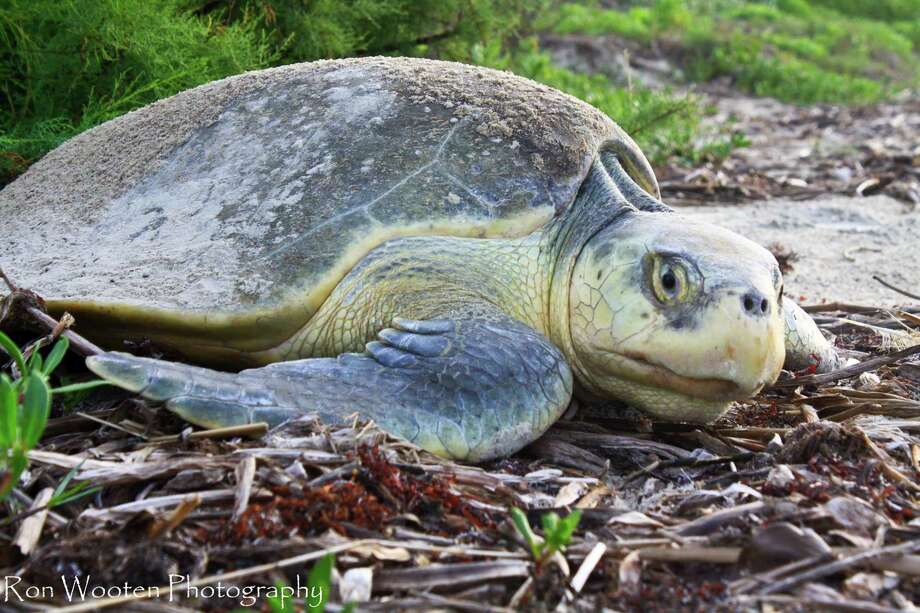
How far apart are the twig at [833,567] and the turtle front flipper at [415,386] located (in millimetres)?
678

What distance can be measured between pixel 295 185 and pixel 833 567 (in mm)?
1597

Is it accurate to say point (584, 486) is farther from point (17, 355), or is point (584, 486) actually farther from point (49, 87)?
point (49, 87)

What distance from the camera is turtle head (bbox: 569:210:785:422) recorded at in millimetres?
2041

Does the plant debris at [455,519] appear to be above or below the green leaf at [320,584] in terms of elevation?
below

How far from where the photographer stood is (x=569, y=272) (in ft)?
7.80

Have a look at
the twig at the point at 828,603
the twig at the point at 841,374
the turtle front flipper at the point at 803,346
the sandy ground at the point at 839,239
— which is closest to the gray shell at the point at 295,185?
the turtle front flipper at the point at 803,346

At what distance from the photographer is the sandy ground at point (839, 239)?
12.7ft

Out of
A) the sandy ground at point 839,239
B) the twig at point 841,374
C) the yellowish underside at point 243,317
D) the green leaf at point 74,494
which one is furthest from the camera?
the sandy ground at point 839,239

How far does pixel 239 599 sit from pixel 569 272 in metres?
1.30

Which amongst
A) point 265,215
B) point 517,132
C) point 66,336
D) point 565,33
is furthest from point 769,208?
point 565,33

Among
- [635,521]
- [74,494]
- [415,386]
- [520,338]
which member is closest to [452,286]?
[520,338]

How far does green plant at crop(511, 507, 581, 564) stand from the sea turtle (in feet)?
1.40

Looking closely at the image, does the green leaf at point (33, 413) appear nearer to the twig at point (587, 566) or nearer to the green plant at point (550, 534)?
the green plant at point (550, 534)

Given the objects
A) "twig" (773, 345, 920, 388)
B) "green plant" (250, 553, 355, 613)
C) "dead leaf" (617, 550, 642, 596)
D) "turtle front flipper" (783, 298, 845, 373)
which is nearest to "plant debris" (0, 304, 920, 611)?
"dead leaf" (617, 550, 642, 596)
